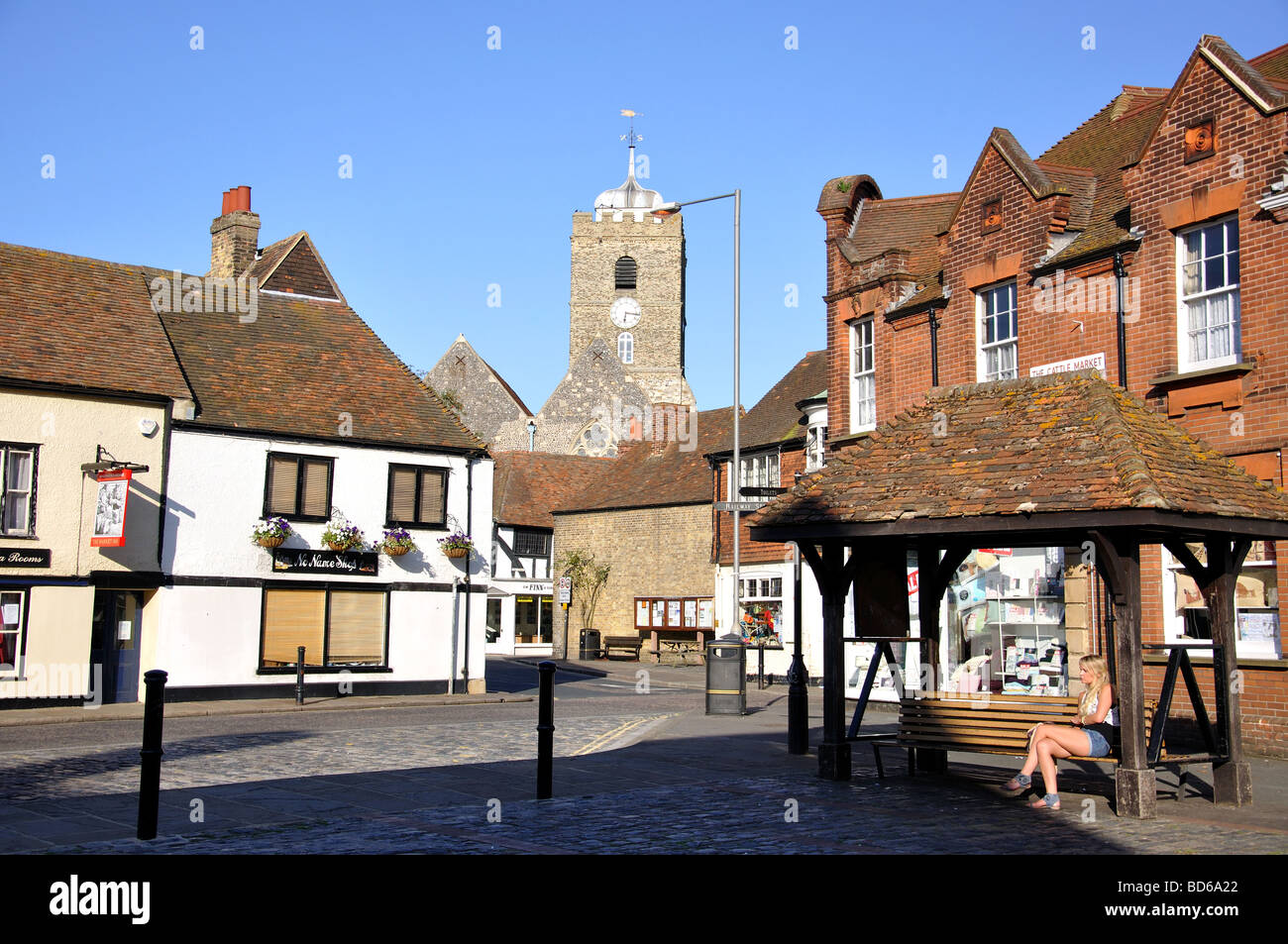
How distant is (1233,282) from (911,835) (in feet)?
33.9

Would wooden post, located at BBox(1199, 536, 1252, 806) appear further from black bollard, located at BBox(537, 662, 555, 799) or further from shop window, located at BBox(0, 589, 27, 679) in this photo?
shop window, located at BBox(0, 589, 27, 679)

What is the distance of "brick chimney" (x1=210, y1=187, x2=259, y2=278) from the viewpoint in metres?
31.8

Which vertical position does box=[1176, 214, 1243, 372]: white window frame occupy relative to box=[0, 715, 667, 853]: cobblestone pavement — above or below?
above

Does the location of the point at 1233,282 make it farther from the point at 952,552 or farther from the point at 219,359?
the point at 219,359

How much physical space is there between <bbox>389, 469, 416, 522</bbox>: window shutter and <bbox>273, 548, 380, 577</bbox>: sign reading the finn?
113 cm

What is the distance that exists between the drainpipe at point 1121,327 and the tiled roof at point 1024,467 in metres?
5.35

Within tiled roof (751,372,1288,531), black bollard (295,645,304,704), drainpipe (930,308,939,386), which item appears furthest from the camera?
black bollard (295,645,304,704)

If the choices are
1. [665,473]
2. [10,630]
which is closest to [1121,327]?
[10,630]

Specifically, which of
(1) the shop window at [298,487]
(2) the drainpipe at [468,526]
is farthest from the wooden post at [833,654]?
(2) the drainpipe at [468,526]

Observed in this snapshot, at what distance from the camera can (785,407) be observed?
3662 centimetres

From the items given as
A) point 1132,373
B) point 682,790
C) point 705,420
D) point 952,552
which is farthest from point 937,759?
point 705,420

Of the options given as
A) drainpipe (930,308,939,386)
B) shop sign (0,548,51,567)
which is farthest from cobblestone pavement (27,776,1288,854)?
shop sign (0,548,51,567)

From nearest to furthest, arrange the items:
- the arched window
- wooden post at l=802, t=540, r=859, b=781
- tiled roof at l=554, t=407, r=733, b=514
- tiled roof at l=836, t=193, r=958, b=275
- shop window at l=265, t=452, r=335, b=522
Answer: wooden post at l=802, t=540, r=859, b=781, tiled roof at l=836, t=193, r=958, b=275, shop window at l=265, t=452, r=335, b=522, tiled roof at l=554, t=407, r=733, b=514, the arched window
